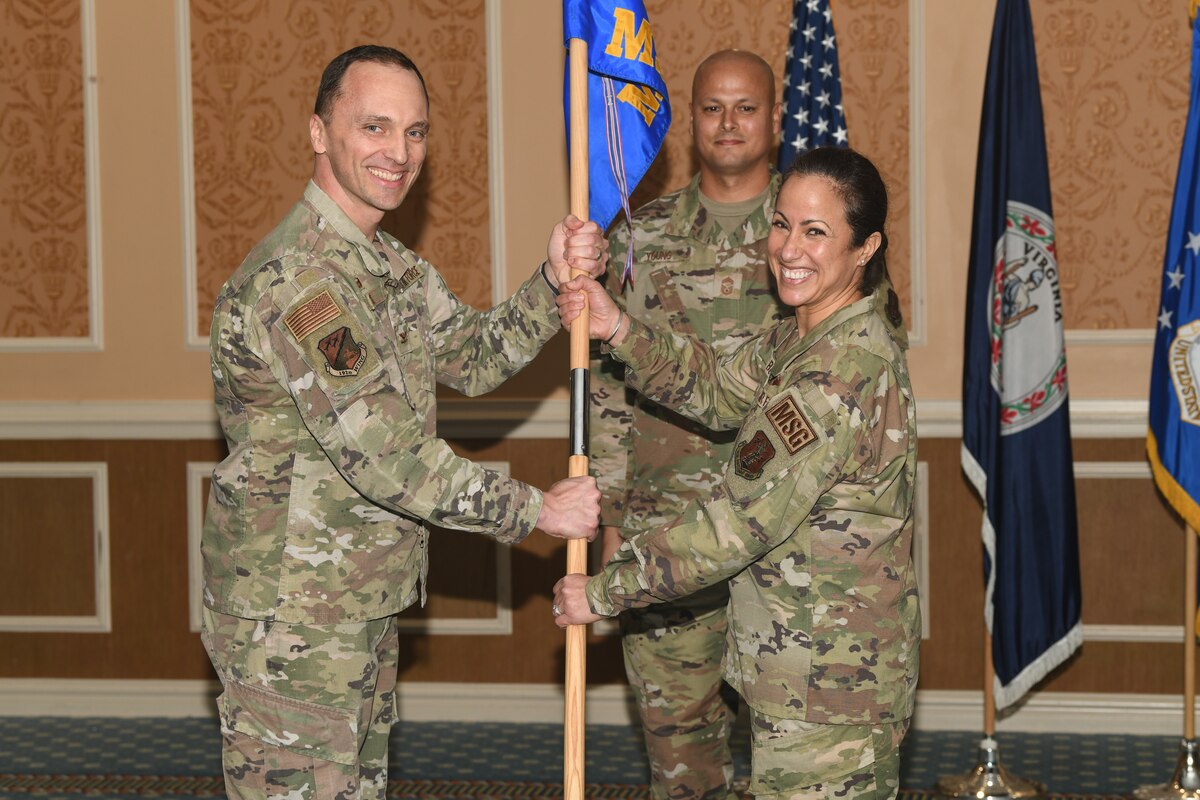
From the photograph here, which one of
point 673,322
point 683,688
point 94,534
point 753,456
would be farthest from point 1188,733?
point 94,534

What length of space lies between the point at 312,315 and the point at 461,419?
2.42 meters

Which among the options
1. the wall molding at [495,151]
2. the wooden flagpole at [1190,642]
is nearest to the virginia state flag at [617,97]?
the wall molding at [495,151]

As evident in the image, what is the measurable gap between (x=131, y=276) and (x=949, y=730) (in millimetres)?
3415

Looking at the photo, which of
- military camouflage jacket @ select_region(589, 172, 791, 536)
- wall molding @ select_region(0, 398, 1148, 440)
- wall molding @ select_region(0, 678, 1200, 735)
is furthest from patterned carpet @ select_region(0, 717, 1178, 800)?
military camouflage jacket @ select_region(589, 172, 791, 536)

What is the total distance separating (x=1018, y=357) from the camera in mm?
4344

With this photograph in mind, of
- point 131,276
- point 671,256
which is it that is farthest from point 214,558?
point 131,276

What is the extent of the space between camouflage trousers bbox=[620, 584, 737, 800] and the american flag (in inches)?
60.6

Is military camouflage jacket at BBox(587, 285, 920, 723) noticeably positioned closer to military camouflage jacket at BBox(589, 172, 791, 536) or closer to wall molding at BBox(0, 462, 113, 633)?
military camouflage jacket at BBox(589, 172, 791, 536)

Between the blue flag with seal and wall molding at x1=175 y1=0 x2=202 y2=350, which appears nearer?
the blue flag with seal

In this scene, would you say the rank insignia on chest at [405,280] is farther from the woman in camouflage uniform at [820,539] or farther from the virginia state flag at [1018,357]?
the virginia state flag at [1018,357]

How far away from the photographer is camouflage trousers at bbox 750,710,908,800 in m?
2.51

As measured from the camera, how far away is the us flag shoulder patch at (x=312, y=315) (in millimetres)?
2564

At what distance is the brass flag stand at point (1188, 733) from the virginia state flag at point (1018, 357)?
354 mm

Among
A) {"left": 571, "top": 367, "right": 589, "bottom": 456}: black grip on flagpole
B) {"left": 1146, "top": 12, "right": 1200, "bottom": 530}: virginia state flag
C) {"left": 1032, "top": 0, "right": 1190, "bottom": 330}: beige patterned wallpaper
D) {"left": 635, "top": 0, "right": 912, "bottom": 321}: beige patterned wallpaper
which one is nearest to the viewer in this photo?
{"left": 571, "top": 367, "right": 589, "bottom": 456}: black grip on flagpole
